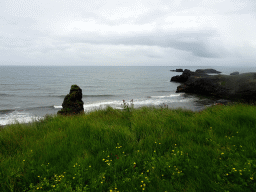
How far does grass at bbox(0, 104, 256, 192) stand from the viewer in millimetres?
2963

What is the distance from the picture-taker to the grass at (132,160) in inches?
117

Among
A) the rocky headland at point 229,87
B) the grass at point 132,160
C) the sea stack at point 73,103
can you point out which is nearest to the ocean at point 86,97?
the sea stack at point 73,103

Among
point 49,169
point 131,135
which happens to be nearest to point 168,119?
point 131,135

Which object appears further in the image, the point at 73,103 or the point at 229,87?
the point at 229,87

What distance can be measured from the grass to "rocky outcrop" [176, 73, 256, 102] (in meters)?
13.8

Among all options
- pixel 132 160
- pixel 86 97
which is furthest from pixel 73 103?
pixel 86 97

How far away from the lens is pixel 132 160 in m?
3.69

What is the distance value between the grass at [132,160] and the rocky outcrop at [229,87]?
1377 centimetres

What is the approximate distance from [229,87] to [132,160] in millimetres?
20716

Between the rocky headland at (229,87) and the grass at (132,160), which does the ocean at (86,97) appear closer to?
the rocky headland at (229,87)

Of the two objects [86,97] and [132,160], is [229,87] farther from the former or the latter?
[86,97]

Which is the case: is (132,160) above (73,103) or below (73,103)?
below

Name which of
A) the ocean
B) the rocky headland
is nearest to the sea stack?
the ocean

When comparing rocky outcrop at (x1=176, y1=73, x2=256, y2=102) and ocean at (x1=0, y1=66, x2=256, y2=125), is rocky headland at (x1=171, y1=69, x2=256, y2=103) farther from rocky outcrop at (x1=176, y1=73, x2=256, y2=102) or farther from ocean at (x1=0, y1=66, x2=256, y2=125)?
ocean at (x1=0, y1=66, x2=256, y2=125)
